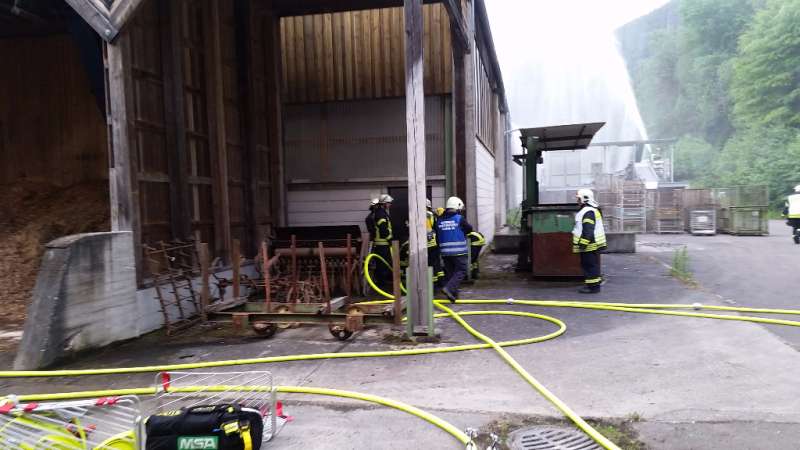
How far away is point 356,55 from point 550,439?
986 centimetres

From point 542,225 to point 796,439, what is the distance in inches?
252

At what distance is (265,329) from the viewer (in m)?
6.16

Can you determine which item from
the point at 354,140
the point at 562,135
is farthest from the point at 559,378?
the point at 562,135

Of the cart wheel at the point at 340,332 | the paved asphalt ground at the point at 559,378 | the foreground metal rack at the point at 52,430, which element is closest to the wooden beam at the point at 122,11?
the paved asphalt ground at the point at 559,378

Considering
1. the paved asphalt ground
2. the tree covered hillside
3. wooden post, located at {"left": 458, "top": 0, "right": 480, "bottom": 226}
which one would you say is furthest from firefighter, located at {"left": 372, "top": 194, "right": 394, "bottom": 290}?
the tree covered hillside

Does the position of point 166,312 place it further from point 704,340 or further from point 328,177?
point 704,340

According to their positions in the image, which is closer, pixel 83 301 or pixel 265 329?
pixel 83 301

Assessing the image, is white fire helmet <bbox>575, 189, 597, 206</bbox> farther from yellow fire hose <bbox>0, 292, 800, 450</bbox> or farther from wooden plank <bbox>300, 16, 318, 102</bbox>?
wooden plank <bbox>300, 16, 318, 102</bbox>

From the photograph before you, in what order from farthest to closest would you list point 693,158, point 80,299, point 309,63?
point 693,158 < point 309,63 < point 80,299

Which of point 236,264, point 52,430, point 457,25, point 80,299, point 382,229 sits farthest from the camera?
point 457,25

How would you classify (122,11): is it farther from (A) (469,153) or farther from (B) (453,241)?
(A) (469,153)

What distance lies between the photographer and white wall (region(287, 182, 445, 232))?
36.9ft

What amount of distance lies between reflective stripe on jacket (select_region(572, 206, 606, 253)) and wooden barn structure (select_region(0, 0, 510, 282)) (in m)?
2.84

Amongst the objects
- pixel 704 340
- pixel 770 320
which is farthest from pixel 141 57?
pixel 770 320
